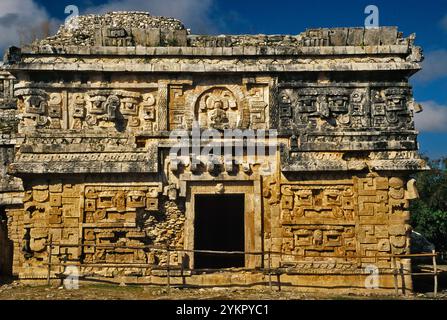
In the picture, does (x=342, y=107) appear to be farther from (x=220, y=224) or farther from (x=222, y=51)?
(x=220, y=224)

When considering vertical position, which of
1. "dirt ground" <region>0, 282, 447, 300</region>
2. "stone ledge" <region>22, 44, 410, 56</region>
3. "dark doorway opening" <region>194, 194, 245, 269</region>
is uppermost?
"stone ledge" <region>22, 44, 410, 56</region>

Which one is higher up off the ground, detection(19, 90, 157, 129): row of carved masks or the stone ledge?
the stone ledge

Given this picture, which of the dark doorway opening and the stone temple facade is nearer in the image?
the stone temple facade

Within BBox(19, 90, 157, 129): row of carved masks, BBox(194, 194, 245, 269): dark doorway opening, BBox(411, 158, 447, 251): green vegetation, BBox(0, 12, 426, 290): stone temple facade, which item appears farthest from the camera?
BBox(411, 158, 447, 251): green vegetation

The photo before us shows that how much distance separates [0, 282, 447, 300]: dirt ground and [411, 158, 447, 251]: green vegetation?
1247cm

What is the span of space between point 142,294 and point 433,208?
20.7 meters

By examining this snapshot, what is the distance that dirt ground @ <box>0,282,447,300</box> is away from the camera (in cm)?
993

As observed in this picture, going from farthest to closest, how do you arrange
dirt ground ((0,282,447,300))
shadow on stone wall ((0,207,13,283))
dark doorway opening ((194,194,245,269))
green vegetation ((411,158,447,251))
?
1. green vegetation ((411,158,447,251))
2. dark doorway opening ((194,194,245,269))
3. shadow on stone wall ((0,207,13,283))
4. dirt ground ((0,282,447,300))

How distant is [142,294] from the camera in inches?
404

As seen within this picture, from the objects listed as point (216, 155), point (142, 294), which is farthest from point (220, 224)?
point (142, 294)

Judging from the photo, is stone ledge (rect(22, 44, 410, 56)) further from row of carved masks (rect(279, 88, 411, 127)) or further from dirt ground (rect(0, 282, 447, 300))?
dirt ground (rect(0, 282, 447, 300))

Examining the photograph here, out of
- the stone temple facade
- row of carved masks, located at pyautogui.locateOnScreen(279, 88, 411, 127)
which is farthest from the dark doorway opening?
row of carved masks, located at pyautogui.locateOnScreen(279, 88, 411, 127)

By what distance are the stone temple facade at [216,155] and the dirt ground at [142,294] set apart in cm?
43

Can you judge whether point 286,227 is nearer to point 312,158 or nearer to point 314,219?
point 314,219
